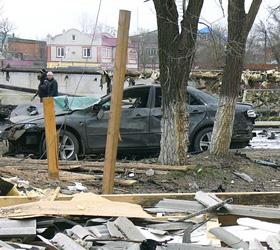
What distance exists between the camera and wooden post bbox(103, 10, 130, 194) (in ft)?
21.7

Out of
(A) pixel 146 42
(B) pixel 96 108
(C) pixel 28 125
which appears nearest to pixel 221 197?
(B) pixel 96 108

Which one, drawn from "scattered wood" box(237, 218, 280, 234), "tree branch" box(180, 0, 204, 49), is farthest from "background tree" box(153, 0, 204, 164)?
"scattered wood" box(237, 218, 280, 234)

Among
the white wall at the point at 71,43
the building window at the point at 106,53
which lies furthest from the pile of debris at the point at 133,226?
the white wall at the point at 71,43

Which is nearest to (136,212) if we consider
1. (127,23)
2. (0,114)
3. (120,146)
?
(127,23)

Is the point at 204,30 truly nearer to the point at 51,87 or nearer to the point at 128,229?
the point at 128,229

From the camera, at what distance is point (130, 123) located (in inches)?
483

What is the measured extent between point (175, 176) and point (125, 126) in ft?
11.0

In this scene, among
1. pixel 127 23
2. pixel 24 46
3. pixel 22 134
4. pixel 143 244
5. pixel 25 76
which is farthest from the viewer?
pixel 24 46

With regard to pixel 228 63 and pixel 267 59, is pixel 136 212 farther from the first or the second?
pixel 267 59

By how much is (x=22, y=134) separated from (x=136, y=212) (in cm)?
726

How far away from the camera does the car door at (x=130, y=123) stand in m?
12.0

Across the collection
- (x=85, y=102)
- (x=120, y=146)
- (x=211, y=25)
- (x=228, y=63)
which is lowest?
(x=120, y=146)

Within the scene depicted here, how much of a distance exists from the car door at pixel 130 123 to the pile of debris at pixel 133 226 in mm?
6529

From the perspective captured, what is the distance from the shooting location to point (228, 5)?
10164 mm
